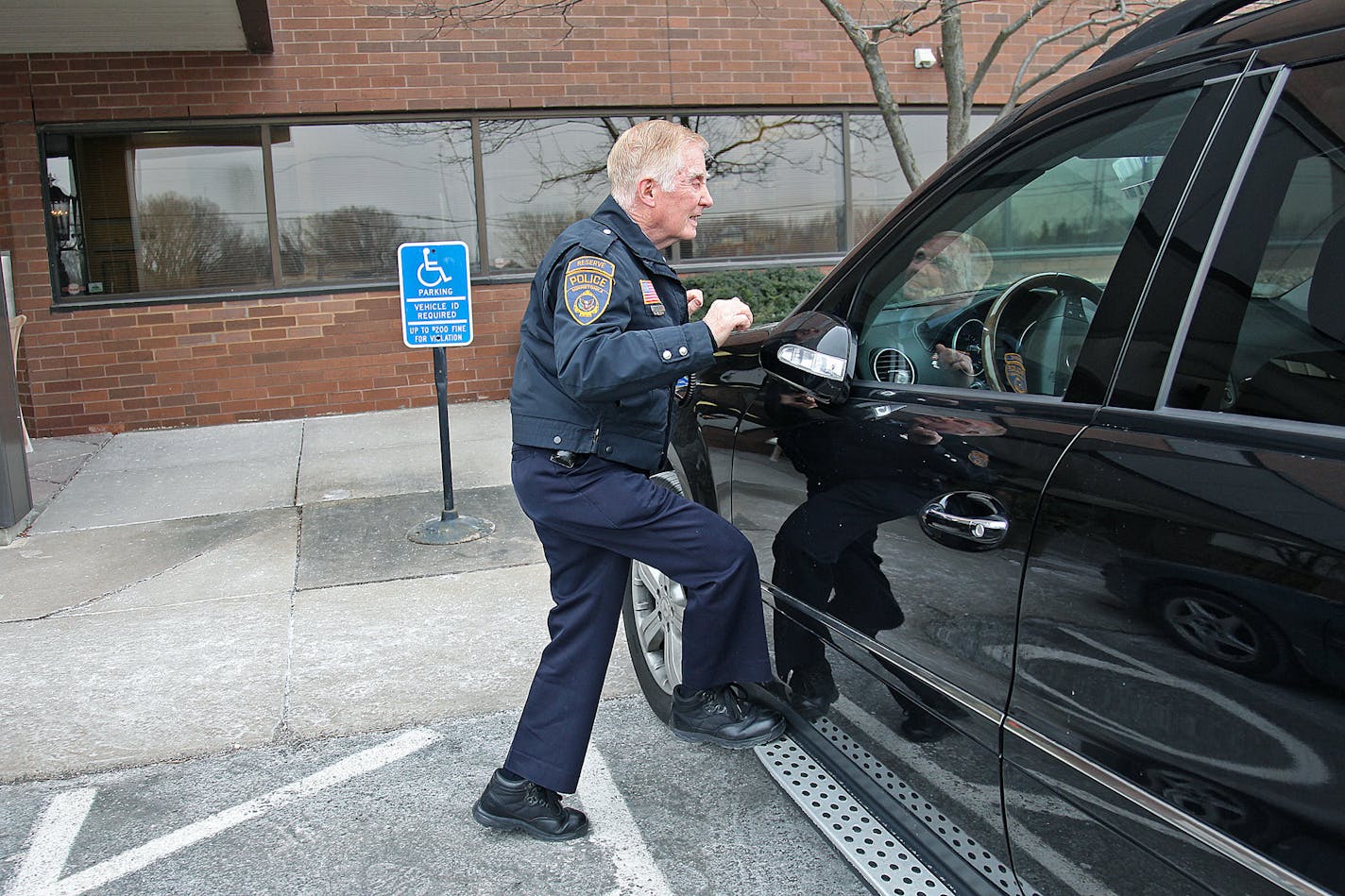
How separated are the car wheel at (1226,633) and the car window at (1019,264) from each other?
22.2 inches

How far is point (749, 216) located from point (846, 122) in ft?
4.14

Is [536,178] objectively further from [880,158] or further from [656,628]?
[656,628]

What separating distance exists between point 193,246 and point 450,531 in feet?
15.3

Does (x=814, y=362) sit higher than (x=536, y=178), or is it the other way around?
(x=536, y=178)

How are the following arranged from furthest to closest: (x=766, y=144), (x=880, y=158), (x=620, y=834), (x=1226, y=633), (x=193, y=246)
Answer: (x=880, y=158), (x=766, y=144), (x=193, y=246), (x=620, y=834), (x=1226, y=633)

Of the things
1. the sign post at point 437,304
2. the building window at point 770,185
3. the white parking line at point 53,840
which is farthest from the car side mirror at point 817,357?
the building window at point 770,185

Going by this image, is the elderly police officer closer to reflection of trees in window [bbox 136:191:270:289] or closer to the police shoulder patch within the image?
the police shoulder patch

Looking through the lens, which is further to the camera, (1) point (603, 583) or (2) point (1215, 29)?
(1) point (603, 583)

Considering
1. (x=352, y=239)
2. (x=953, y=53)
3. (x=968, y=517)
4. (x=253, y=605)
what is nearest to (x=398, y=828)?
(x=968, y=517)

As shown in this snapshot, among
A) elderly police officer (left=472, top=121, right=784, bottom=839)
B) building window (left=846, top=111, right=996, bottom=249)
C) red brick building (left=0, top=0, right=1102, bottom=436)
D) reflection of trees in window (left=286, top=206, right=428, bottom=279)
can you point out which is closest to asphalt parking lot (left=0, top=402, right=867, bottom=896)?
elderly police officer (left=472, top=121, right=784, bottom=839)

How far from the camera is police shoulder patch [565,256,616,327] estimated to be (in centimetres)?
246

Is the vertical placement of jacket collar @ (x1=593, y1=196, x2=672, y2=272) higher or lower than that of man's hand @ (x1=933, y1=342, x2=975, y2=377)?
higher

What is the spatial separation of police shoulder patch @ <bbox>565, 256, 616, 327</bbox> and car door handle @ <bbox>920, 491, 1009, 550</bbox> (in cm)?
85

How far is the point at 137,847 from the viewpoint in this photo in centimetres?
305
